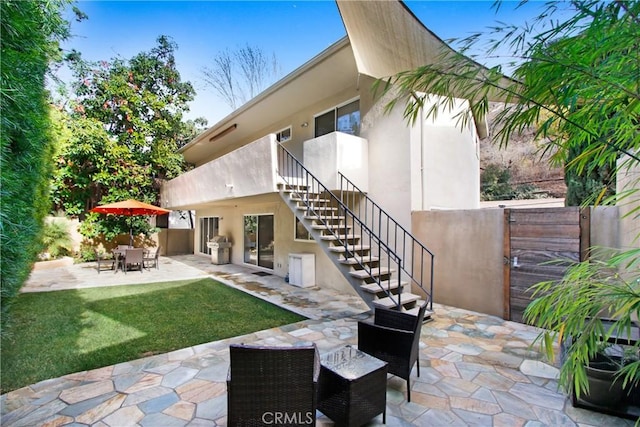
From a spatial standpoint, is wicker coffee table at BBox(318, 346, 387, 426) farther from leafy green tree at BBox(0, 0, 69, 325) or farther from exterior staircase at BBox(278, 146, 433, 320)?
leafy green tree at BBox(0, 0, 69, 325)

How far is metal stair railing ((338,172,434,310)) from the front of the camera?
22.7 feet

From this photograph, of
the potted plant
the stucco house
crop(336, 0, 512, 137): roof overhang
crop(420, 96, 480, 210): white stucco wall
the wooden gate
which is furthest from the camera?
crop(420, 96, 480, 210): white stucco wall

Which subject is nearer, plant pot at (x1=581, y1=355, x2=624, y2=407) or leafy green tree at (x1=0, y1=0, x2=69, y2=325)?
leafy green tree at (x1=0, y1=0, x2=69, y2=325)

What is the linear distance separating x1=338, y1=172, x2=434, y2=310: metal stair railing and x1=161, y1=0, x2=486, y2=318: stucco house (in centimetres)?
3

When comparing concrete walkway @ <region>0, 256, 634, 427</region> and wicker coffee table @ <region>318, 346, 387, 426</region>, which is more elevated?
wicker coffee table @ <region>318, 346, 387, 426</region>

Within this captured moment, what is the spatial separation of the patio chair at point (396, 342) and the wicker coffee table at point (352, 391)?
0.39 m

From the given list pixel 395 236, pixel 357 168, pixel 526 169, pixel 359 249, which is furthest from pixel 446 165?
pixel 526 169

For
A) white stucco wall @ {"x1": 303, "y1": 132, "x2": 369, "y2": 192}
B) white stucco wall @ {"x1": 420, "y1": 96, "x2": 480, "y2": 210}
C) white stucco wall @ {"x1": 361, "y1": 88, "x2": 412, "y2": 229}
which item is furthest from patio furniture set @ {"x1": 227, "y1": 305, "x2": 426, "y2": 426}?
white stucco wall @ {"x1": 303, "y1": 132, "x2": 369, "y2": 192}

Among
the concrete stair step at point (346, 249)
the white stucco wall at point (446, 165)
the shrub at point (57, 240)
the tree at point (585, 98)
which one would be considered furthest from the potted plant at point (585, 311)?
the shrub at point (57, 240)

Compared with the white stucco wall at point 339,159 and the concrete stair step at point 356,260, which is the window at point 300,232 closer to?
the white stucco wall at point 339,159

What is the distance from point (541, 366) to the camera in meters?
3.87

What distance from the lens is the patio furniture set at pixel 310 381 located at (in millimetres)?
2211

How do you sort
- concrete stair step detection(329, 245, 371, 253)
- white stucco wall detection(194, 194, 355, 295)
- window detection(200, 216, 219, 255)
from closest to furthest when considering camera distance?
concrete stair step detection(329, 245, 371, 253)
white stucco wall detection(194, 194, 355, 295)
window detection(200, 216, 219, 255)

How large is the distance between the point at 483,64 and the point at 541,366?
Answer: 3.81 m
